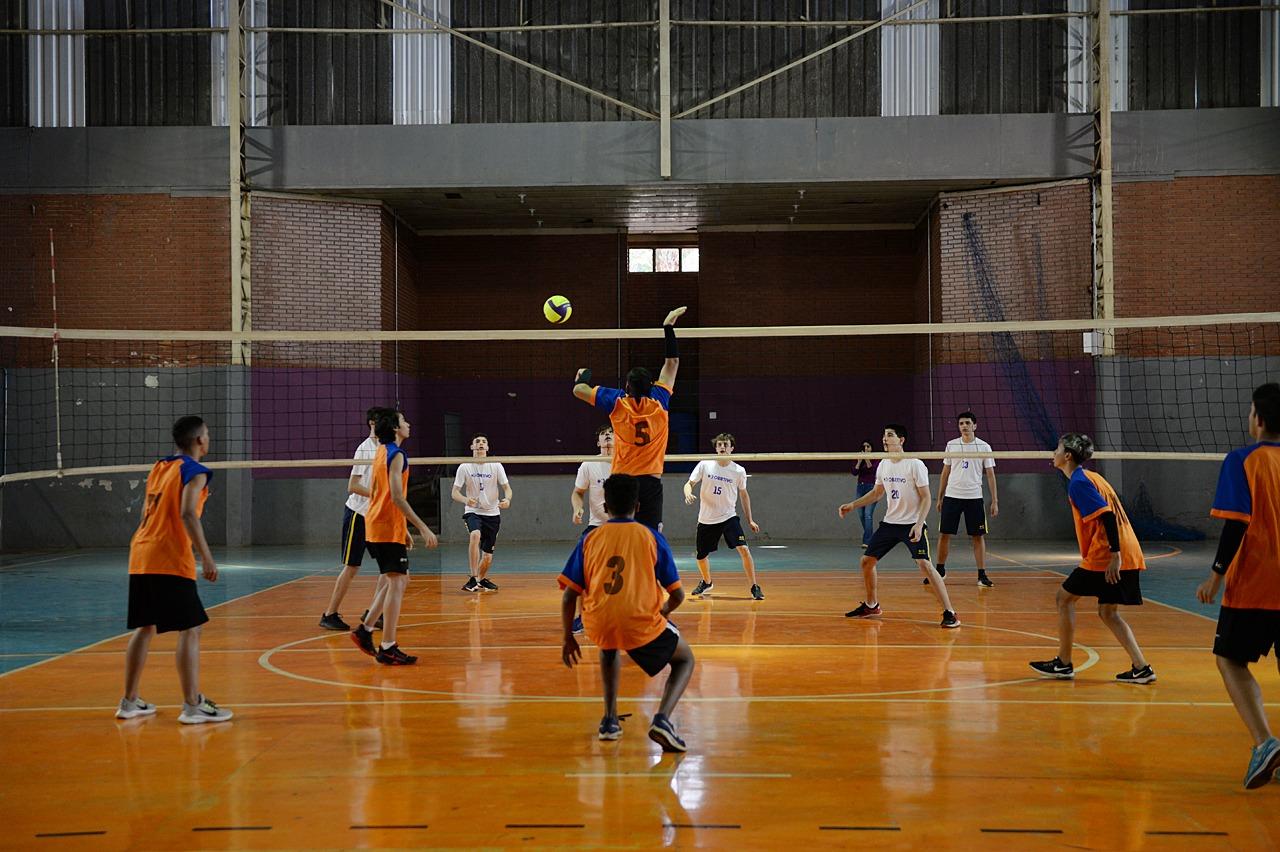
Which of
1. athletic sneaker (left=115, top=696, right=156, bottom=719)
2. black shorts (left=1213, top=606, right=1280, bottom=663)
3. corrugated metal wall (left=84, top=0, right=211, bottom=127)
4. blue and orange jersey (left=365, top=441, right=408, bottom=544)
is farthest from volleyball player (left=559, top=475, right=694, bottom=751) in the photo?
corrugated metal wall (left=84, top=0, right=211, bottom=127)

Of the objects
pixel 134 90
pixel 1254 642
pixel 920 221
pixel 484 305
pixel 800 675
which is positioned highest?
pixel 134 90

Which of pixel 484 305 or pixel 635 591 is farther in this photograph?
pixel 484 305

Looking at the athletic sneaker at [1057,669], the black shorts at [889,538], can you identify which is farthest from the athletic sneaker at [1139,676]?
the black shorts at [889,538]

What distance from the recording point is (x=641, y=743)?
19.3 feet

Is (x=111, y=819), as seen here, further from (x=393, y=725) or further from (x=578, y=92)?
(x=578, y=92)

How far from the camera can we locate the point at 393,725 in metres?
6.32

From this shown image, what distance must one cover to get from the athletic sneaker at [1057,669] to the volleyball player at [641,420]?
9.49 ft

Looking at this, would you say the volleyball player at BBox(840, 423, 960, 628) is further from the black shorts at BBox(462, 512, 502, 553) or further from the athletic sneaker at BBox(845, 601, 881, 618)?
the black shorts at BBox(462, 512, 502, 553)

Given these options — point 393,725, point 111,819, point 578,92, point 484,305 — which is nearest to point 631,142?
point 578,92

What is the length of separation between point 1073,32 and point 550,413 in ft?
40.3

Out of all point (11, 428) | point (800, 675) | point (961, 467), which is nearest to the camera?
point (800, 675)

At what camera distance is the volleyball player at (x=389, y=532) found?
8.13m

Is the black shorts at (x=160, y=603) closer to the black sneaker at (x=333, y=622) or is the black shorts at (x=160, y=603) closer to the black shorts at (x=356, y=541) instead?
the black shorts at (x=356, y=541)

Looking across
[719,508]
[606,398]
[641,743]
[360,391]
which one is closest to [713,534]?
[719,508]
